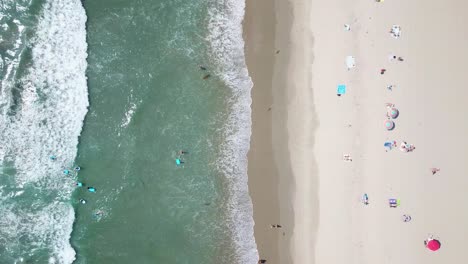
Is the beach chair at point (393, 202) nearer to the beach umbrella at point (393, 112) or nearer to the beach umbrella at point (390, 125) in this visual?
the beach umbrella at point (390, 125)

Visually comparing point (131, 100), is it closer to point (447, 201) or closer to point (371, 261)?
point (371, 261)

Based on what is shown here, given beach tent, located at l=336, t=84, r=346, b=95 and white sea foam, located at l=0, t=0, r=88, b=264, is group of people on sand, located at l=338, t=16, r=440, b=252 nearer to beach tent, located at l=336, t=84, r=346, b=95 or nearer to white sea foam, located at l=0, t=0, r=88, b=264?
beach tent, located at l=336, t=84, r=346, b=95

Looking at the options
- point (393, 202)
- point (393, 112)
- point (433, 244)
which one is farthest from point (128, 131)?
point (433, 244)

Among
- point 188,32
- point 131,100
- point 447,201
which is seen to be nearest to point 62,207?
point 131,100

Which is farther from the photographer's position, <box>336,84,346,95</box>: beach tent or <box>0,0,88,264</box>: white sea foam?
<box>0,0,88,264</box>: white sea foam

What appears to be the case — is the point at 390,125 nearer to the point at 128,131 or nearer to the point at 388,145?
the point at 388,145

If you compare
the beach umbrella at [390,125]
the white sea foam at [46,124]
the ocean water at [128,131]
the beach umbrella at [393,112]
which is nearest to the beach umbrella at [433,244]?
the beach umbrella at [390,125]

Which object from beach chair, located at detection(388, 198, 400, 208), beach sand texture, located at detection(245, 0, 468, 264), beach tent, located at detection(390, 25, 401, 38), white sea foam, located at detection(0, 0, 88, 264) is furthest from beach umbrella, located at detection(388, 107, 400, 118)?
white sea foam, located at detection(0, 0, 88, 264)
